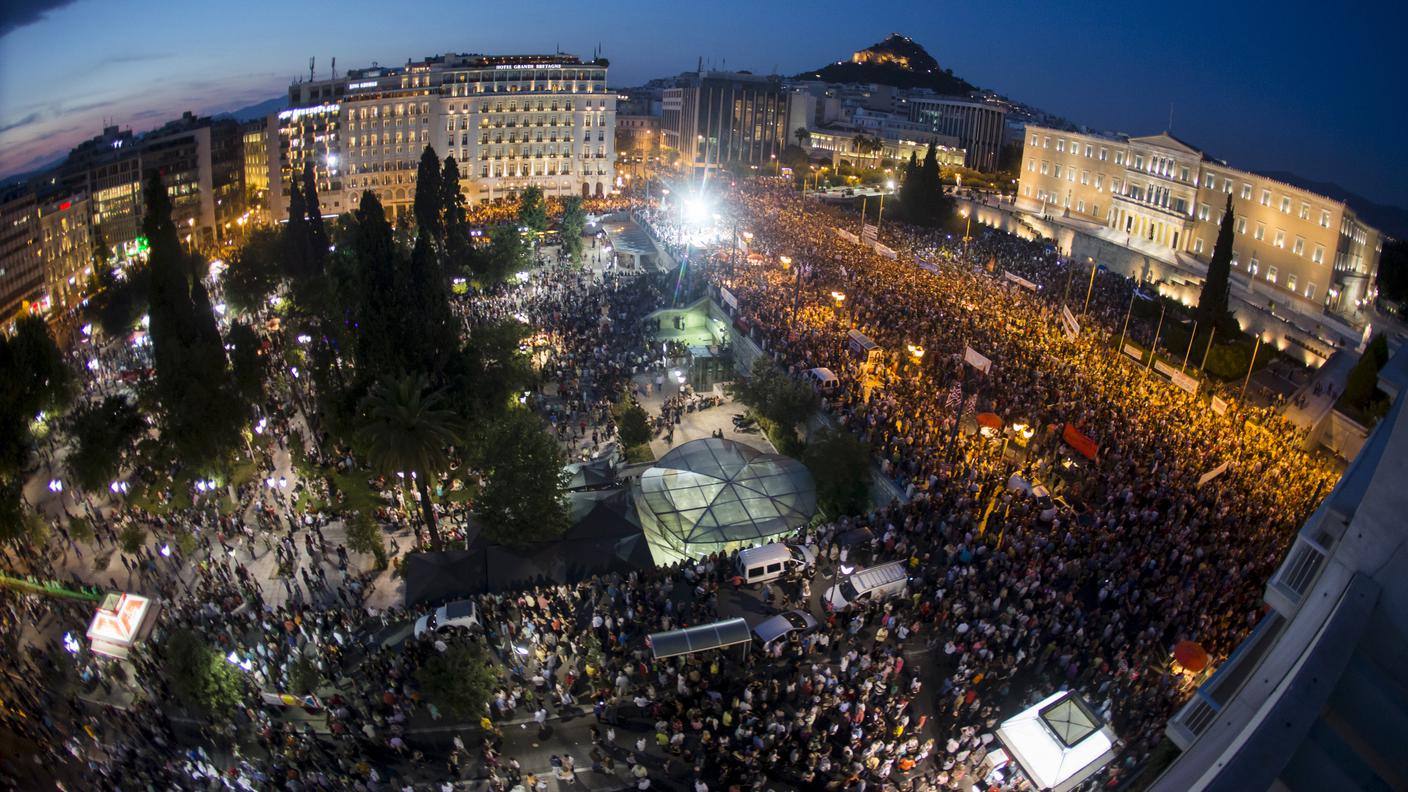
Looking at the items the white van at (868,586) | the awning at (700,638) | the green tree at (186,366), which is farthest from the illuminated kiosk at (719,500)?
the green tree at (186,366)

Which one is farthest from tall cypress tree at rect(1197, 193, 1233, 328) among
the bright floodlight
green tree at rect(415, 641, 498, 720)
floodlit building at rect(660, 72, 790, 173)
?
floodlit building at rect(660, 72, 790, 173)

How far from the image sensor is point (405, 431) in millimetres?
21016

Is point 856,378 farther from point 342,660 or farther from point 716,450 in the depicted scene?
point 342,660

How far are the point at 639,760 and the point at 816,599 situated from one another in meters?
6.25

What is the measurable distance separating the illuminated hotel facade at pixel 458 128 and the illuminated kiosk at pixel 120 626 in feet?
209

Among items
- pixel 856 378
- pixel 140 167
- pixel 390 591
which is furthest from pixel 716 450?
pixel 140 167

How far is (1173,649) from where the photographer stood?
54.3 feet

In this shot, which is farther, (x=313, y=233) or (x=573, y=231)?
(x=573, y=231)

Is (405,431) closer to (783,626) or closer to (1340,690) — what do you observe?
(783,626)

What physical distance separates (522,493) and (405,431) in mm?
3444

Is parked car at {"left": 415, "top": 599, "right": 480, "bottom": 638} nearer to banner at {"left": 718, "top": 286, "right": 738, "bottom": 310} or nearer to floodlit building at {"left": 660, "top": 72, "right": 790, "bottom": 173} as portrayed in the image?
banner at {"left": 718, "top": 286, "right": 738, "bottom": 310}

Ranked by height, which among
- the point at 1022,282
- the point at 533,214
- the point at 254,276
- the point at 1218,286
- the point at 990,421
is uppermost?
the point at 1218,286

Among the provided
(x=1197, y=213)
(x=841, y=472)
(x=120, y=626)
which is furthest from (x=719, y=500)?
(x=1197, y=213)

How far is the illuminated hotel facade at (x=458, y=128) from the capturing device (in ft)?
259
